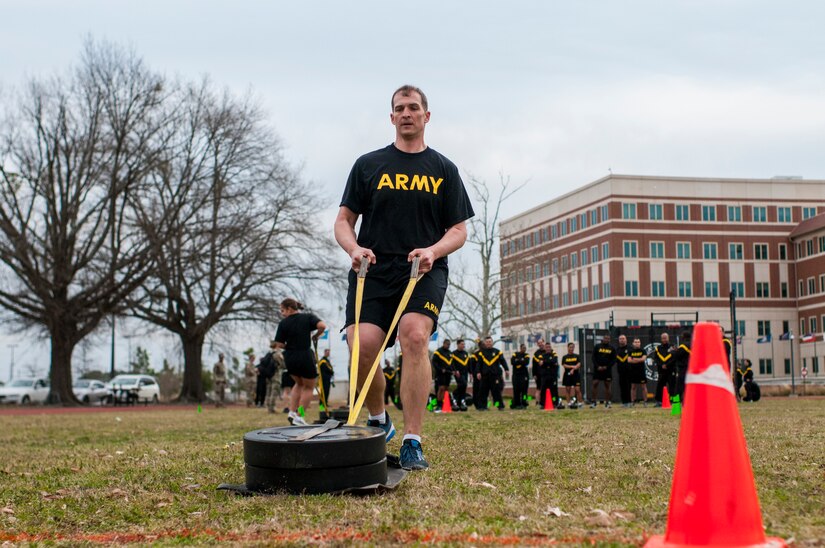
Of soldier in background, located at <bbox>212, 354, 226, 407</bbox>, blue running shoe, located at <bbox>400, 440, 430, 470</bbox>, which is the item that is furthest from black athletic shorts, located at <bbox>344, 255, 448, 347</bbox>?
soldier in background, located at <bbox>212, 354, 226, 407</bbox>

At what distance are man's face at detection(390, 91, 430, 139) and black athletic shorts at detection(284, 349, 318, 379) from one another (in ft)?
24.2

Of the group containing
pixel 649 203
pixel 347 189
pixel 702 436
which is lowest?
pixel 702 436

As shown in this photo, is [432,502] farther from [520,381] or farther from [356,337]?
[520,381]

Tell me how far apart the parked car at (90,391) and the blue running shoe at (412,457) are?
4398 cm

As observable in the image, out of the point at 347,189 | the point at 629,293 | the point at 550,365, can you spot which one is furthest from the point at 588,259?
the point at 347,189

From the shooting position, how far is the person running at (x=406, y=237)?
5.45 m

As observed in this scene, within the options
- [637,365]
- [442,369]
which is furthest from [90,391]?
[637,365]

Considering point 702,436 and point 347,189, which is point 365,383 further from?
point 702,436

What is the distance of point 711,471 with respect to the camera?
301 centimetres

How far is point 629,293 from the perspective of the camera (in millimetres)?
79250

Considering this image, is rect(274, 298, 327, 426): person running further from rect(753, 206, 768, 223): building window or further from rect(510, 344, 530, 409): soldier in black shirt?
rect(753, 206, 768, 223): building window

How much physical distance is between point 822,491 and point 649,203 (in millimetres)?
77828

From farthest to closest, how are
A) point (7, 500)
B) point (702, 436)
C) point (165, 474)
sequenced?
1. point (165, 474)
2. point (7, 500)
3. point (702, 436)

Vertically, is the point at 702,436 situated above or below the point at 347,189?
below
